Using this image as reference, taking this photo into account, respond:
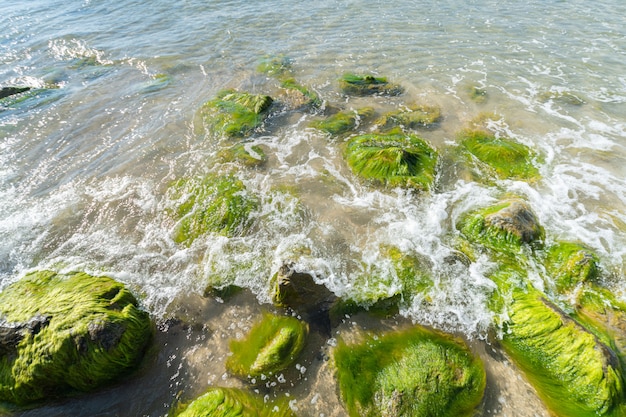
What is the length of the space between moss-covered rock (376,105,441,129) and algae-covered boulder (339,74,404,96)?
50.5 inches

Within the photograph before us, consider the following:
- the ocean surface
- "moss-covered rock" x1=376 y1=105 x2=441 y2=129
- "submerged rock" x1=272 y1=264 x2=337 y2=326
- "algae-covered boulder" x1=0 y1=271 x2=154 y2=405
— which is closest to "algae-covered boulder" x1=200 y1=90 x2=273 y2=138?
the ocean surface

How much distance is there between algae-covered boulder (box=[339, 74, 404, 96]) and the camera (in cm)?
1105

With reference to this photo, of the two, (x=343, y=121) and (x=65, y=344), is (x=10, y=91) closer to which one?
(x=65, y=344)

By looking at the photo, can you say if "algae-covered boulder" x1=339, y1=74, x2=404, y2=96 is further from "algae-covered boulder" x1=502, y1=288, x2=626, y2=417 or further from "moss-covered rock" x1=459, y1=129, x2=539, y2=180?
"algae-covered boulder" x1=502, y1=288, x2=626, y2=417

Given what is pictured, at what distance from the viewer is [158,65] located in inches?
504

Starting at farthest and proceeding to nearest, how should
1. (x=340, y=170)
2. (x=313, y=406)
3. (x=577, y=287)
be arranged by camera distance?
(x=340, y=170) → (x=577, y=287) → (x=313, y=406)

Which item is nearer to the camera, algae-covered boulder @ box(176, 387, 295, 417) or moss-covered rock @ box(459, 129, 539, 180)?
algae-covered boulder @ box(176, 387, 295, 417)

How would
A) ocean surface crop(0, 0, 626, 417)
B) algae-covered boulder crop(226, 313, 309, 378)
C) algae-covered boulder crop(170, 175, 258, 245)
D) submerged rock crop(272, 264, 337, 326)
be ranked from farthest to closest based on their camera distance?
algae-covered boulder crop(170, 175, 258, 245) < ocean surface crop(0, 0, 626, 417) < submerged rock crop(272, 264, 337, 326) < algae-covered boulder crop(226, 313, 309, 378)

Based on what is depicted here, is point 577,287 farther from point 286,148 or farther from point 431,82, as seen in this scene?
point 431,82

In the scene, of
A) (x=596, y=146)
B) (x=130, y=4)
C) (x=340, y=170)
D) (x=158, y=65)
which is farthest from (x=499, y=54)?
(x=130, y=4)

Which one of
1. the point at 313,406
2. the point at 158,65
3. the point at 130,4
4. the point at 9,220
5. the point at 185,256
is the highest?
the point at 130,4

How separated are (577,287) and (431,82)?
27.2ft

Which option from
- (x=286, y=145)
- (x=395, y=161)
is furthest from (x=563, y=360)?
(x=286, y=145)

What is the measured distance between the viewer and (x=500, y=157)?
8.21 m
